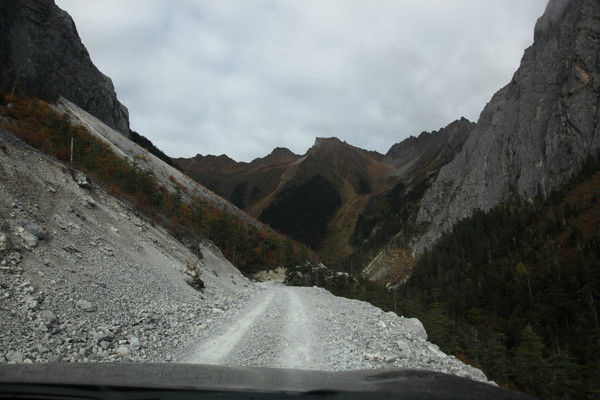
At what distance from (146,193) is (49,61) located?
172 ft

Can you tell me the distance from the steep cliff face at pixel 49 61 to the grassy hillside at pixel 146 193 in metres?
7.61

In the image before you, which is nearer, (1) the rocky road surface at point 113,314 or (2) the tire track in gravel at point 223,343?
(1) the rocky road surface at point 113,314

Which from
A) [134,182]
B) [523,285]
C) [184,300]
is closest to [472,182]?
[523,285]

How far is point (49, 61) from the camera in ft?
278

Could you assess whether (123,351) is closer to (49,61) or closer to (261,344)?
(261,344)

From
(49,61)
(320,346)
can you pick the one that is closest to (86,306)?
(320,346)

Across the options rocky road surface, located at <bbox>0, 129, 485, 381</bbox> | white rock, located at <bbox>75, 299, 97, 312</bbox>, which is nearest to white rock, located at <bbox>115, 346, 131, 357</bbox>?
rocky road surface, located at <bbox>0, 129, 485, 381</bbox>

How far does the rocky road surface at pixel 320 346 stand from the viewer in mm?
9602

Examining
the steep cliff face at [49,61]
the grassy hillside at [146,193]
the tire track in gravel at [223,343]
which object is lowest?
the tire track in gravel at [223,343]

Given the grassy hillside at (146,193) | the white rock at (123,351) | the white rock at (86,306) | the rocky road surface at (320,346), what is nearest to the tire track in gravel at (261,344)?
the rocky road surface at (320,346)

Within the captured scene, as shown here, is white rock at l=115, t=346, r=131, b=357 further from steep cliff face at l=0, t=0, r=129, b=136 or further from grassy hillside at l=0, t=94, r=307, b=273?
steep cliff face at l=0, t=0, r=129, b=136

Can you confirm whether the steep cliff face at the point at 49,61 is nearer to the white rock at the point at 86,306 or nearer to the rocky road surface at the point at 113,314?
the rocky road surface at the point at 113,314

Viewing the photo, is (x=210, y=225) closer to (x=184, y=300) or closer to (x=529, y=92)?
(x=184, y=300)

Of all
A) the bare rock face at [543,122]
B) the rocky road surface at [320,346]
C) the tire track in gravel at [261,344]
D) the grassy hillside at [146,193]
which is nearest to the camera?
the rocky road surface at [320,346]
